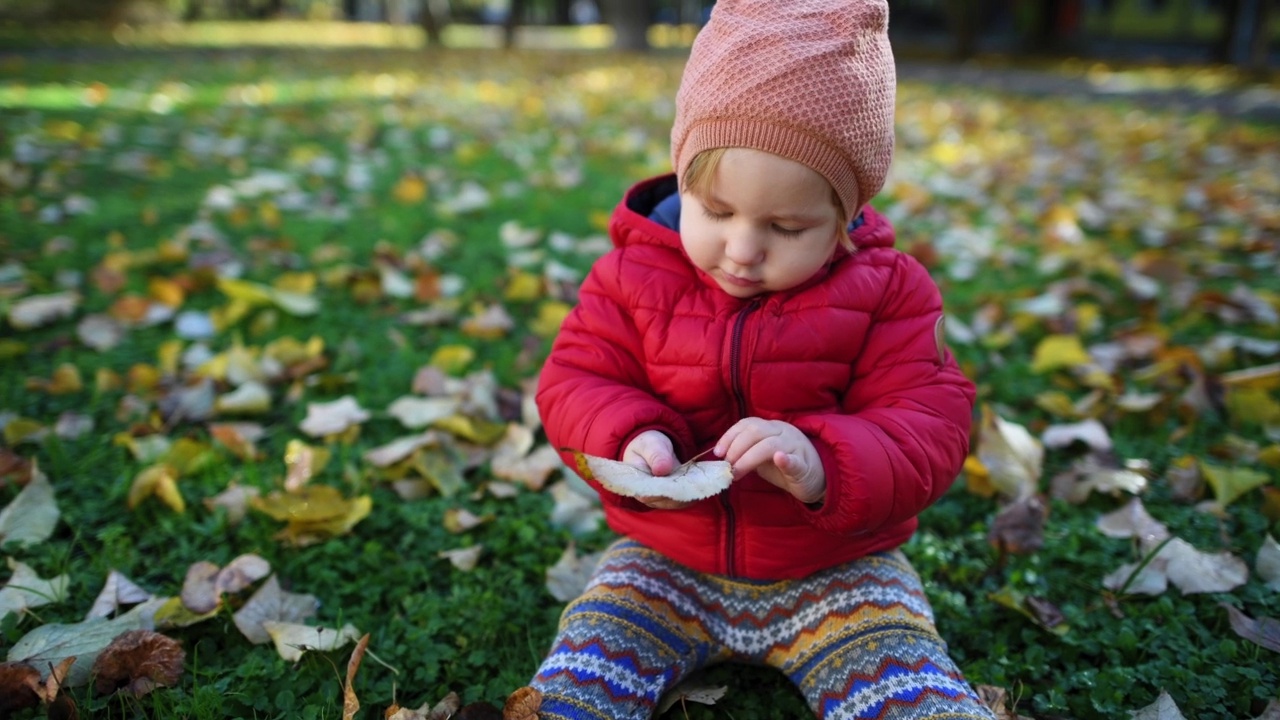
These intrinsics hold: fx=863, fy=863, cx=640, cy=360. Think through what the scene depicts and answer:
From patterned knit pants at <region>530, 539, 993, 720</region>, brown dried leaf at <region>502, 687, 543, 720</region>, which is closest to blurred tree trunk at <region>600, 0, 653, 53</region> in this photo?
patterned knit pants at <region>530, 539, 993, 720</region>

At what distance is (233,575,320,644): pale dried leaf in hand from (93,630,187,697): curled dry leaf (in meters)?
0.12

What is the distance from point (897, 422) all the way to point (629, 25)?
15291 millimetres

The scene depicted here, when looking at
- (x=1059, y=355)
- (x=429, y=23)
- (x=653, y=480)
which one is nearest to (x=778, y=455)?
(x=653, y=480)

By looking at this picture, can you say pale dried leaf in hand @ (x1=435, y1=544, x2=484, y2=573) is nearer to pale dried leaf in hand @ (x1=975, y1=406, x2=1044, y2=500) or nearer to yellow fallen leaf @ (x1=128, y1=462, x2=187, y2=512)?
yellow fallen leaf @ (x1=128, y1=462, x2=187, y2=512)

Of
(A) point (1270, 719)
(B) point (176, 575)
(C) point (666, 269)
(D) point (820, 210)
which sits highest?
(D) point (820, 210)

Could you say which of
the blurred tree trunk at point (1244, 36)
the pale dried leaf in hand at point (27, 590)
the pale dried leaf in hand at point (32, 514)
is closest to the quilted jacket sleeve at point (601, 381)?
the pale dried leaf in hand at point (27, 590)

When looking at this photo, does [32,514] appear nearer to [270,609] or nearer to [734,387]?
[270,609]

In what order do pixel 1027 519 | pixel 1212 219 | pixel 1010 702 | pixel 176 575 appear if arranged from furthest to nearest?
pixel 1212 219, pixel 1027 519, pixel 176 575, pixel 1010 702

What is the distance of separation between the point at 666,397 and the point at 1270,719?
1.07 meters

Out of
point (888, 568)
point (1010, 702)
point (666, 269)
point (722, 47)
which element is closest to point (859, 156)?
point (722, 47)

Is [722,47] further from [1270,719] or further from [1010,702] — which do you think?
[1270,719]

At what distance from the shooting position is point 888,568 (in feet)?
4.92

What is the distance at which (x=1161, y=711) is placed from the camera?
1.36m

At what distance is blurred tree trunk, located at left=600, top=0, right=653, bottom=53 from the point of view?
15.3 m
